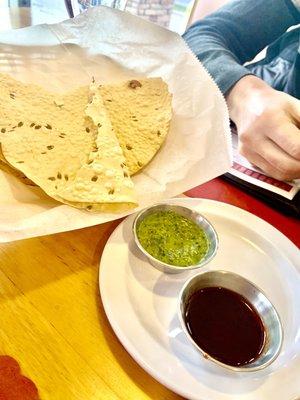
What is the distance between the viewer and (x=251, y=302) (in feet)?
2.56

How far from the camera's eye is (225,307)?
77 centimetres

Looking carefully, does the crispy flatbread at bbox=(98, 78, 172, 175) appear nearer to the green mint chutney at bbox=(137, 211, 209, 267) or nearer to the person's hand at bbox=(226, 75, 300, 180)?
the green mint chutney at bbox=(137, 211, 209, 267)

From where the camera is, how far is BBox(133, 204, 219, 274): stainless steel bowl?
0.83 meters

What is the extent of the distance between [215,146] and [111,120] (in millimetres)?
323

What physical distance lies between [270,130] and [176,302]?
0.65 metres

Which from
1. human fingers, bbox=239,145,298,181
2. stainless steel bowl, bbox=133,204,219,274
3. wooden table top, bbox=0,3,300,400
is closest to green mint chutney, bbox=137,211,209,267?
stainless steel bowl, bbox=133,204,219,274

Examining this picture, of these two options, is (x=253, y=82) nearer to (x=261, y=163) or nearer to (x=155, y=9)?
(x=261, y=163)

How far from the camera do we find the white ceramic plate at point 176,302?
2.14 feet

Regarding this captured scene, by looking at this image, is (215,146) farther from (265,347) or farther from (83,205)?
(265,347)

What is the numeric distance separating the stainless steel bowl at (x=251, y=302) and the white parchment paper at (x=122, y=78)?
0.25m

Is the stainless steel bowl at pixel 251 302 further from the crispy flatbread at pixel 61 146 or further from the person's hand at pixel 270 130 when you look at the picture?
the person's hand at pixel 270 130

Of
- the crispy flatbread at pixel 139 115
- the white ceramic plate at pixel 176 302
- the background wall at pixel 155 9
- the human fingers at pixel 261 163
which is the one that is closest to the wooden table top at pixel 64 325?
the white ceramic plate at pixel 176 302

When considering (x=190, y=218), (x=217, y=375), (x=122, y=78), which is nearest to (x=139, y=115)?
(x=122, y=78)

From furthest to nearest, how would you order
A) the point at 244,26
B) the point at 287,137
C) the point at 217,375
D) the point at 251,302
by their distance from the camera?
the point at 244,26, the point at 287,137, the point at 251,302, the point at 217,375
